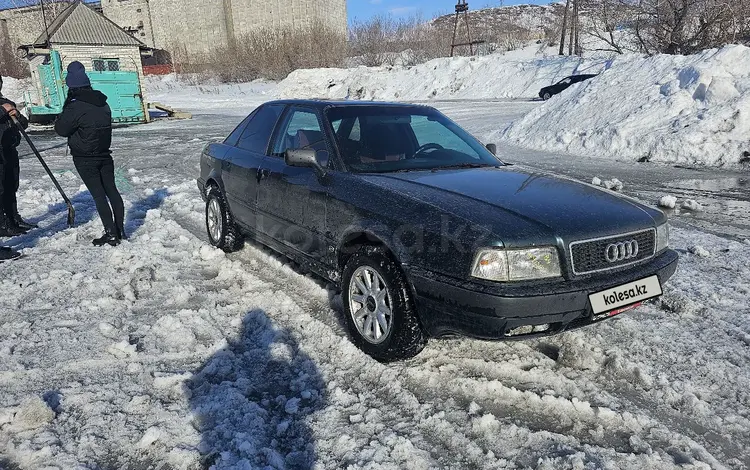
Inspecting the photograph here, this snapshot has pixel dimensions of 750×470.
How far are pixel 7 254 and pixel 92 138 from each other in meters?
1.39

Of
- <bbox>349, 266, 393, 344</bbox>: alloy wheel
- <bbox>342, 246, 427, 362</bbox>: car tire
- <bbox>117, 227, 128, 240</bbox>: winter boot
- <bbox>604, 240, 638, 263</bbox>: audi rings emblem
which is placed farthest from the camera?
<bbox>117, 227, 128, 240</bbox>: winter boot

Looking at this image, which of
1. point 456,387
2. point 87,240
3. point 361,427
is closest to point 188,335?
point 361,427

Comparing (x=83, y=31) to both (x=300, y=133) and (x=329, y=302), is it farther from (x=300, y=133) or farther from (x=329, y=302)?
(x=329, y=302)

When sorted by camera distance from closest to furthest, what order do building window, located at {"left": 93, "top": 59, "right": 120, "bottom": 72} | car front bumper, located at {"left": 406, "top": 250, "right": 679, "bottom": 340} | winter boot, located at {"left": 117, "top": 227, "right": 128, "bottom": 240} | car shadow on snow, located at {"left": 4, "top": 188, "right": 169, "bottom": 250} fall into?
1. car front bumper, located at {"left": 406, "top": 250, "right": 679, "bottom": 340}
2. winter boot, located at {"left": 117, "top": 227, "right": 128, "bottom": 240}
3. car shadow on snow, located at {"left": 4, "top": 188, "right": 169, "bottom": 250}
4. building window, located at {"left": 93, "top": 59, "right": 120, "bottom": 72}

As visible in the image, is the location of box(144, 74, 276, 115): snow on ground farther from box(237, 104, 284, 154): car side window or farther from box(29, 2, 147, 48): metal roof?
box(237, 104, 284, 154): car side window

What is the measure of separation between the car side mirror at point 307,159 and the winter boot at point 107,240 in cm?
297

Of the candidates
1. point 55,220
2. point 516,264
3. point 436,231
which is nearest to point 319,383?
point 436,231

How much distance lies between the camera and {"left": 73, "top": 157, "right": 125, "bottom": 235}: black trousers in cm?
545

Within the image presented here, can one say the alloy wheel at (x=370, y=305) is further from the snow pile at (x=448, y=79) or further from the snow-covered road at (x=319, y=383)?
the snow pile at (x=448, y=79)

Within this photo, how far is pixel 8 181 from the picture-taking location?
18.8ft

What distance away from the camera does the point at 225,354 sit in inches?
133

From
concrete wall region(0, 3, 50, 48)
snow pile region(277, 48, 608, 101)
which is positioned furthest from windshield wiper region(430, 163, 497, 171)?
concrete wall region(0, 3, 50, 48)

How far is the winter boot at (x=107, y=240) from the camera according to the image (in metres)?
5.64

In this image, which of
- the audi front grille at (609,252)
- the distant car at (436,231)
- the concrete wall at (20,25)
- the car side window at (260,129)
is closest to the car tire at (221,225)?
the car side window at (260,129)
